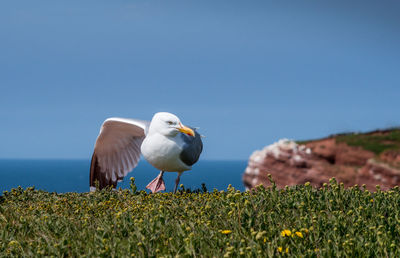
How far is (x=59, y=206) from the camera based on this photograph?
6762 millimetres

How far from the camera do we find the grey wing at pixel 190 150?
8.16 m

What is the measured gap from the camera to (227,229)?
4.62 meters

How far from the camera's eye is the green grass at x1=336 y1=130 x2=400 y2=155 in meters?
26.2

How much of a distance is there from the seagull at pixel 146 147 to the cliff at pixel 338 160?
1740cm

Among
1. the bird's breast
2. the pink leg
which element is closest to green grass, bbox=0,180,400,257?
the bird's breast

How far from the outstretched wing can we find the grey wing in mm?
2406

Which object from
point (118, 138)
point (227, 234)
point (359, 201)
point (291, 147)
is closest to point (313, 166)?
point (291, 147)

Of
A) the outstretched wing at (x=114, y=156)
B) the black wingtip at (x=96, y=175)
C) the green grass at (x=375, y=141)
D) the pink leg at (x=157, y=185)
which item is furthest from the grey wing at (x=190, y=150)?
the green grass at (x=375, y=141)

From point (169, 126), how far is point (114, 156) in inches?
132

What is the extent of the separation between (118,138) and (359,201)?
6.38 meters

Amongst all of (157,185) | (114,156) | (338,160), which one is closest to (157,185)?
(157,185)

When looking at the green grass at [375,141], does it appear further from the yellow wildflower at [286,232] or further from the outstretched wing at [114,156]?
the yellow wildflower at [286,232]

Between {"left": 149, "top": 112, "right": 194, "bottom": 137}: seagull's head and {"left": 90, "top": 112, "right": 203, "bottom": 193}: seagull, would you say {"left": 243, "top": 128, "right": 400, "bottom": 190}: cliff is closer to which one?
{"left": 90, "top": 112, "right": 203, "bottom": 193}: seagull

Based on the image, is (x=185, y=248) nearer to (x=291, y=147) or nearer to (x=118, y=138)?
(x=118, y=138)
